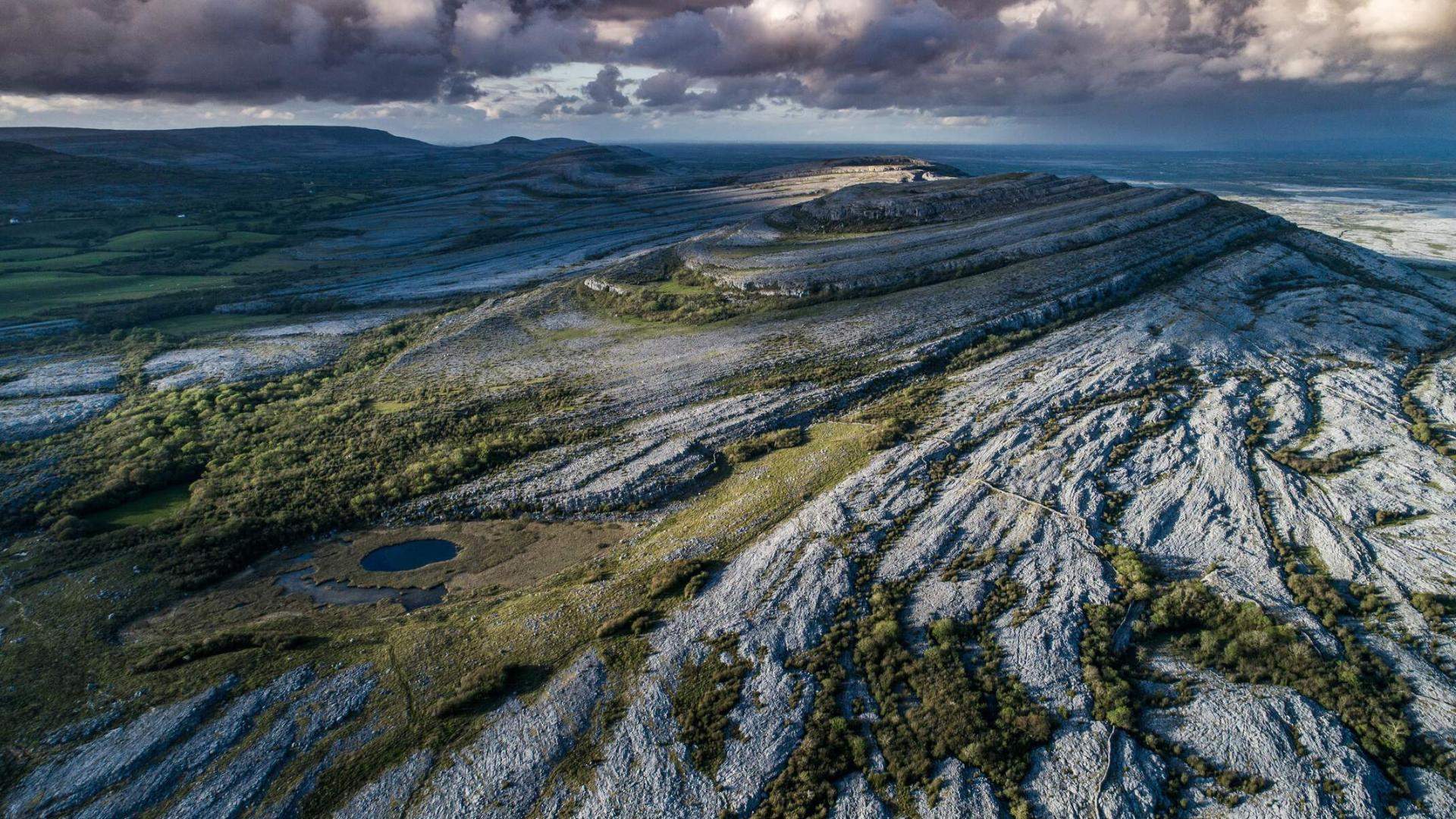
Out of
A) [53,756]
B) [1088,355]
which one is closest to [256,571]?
[53,756]

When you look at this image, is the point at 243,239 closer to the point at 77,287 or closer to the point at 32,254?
the point at 32,254

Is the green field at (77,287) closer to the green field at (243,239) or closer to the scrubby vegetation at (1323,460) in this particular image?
the green field at (243,239)

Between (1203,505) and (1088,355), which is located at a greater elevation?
(1088,355)

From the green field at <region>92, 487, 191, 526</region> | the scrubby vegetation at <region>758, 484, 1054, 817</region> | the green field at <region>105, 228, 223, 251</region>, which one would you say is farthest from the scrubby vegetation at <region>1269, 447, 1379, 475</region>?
the green field at <region>105, 228, 223, 251</region>

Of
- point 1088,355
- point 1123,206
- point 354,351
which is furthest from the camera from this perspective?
point 1123,206

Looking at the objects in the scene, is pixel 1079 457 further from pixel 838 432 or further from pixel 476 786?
pixel 476 786

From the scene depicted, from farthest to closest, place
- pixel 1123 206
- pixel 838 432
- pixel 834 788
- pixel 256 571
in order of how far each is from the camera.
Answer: pixel 1123 206, pixel 838 432, pixel 256 571, pixel 834 788

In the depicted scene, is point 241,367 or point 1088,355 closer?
point 1088,355

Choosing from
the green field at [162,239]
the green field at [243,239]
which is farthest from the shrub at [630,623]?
the green field at [162,239]
